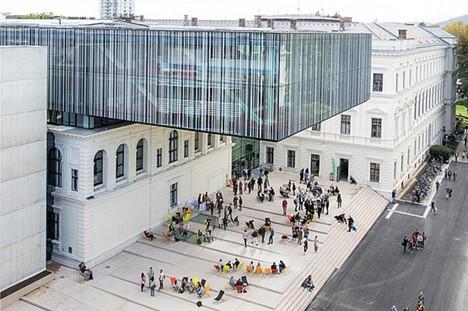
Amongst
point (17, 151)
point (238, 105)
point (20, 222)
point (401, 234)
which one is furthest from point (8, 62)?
point (401, 234)

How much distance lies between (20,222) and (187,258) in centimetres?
1248

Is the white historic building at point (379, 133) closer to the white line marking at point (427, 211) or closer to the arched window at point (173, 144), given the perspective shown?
the white line marking at point (427, 211)

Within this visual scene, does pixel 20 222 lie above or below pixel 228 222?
above

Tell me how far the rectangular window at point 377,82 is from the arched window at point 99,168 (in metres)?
32.5

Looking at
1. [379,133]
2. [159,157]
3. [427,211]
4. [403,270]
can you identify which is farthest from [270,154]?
[403,270]

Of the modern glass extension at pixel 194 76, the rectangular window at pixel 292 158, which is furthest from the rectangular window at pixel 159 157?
the rectangular window at pixel 292 158

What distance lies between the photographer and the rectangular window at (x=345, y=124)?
63.2m

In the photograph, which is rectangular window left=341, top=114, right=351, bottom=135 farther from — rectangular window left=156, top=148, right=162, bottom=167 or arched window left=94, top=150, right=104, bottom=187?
arched window left=94, top=150, right=104, bottom=187

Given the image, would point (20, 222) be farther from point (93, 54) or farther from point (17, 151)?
point (93, 54)

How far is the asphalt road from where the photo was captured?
127 ft

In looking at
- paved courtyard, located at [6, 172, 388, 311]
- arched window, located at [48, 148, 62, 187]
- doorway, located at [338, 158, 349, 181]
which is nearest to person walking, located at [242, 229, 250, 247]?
paved courtyard, located at [6, 172, 388, 311]

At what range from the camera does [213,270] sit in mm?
40750

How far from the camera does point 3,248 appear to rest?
35.5 metres

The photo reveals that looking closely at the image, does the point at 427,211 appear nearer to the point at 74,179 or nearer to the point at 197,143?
the point at 197,143
